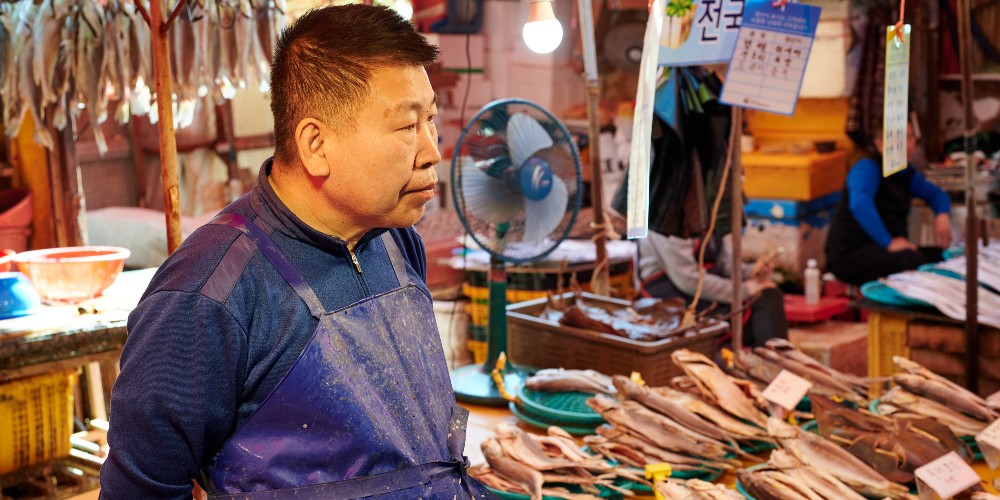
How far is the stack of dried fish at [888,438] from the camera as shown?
308 cm

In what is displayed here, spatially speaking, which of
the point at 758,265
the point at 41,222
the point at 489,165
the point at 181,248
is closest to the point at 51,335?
the point at 181,248

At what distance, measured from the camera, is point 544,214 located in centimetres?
453

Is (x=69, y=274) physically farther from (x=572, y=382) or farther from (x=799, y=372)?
(x=799, y=372)

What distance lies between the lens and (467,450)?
363 cm

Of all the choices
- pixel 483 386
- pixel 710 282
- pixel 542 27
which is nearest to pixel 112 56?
pixel 542 27

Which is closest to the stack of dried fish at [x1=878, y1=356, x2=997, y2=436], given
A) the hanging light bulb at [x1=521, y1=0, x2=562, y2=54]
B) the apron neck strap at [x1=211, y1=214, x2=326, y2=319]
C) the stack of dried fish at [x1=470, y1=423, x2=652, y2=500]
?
the stack of dried fish at [x1=470, y1=423, x2=652, y2=500]

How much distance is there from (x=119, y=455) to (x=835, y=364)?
6210 mm

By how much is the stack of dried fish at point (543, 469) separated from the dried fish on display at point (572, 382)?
2.09ft

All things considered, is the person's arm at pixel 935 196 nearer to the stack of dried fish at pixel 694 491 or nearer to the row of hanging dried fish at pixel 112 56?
the row of hanging dried fish at pixel 112 56

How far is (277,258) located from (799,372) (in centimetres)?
247

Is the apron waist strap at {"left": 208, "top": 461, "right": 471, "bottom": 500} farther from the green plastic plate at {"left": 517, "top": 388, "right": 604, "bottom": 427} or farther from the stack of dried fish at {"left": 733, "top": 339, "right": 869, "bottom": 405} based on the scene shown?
the stack of dried fish at {"left": 733, "top": 339, "right": 869, "bottom": 405}

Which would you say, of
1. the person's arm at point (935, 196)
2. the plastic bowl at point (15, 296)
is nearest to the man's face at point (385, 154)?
the plastic bowl at point (15, 296)

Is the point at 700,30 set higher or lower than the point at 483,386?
higher

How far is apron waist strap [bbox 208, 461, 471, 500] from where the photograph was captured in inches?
71.7
